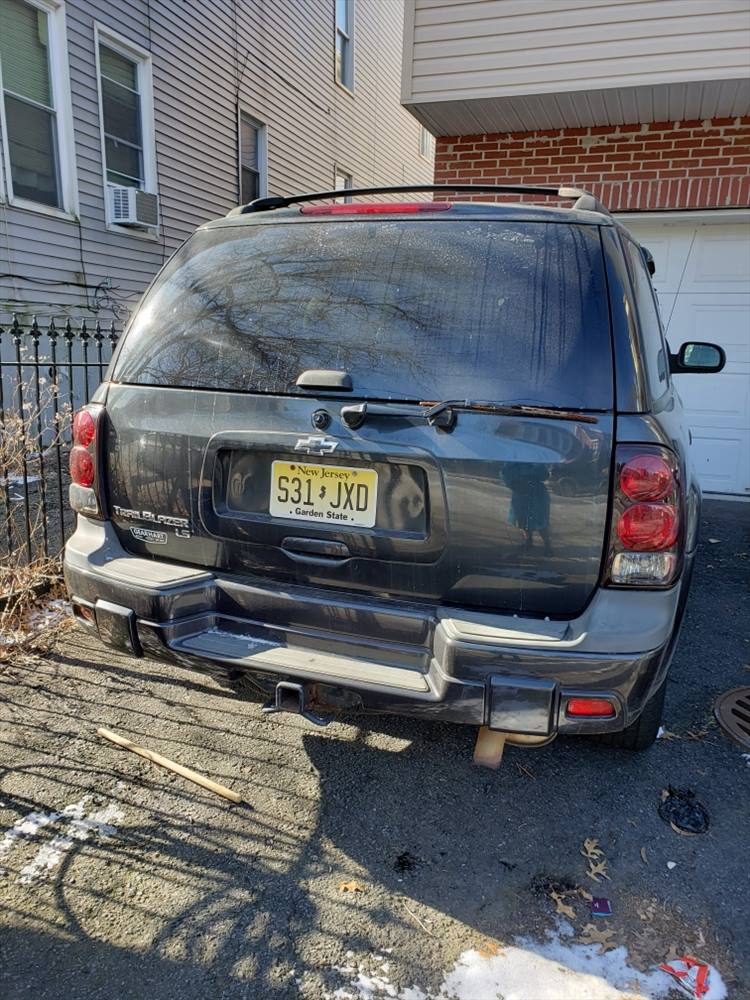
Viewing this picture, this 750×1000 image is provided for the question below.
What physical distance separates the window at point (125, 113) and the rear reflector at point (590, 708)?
906 centimetres

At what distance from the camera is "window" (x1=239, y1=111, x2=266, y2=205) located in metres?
11.8

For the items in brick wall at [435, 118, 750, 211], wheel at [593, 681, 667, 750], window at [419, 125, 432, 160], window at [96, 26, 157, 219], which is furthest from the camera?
window at [419, 125, 432, 160]

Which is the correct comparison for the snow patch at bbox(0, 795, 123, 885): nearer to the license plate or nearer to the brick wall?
the license plate

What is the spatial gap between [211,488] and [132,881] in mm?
1260

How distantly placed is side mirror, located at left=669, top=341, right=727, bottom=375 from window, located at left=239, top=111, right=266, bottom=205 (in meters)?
9.87

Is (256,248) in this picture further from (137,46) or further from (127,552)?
(137,46)

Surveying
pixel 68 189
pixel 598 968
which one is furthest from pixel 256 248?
pixel 68 189

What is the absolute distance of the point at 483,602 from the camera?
2051mm

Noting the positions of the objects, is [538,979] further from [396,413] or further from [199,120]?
[199,120]

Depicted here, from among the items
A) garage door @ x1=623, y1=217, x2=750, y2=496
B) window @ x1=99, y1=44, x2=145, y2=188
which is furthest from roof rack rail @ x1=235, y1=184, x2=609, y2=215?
window @ x1=99, y1=44, x2=145, y2=188

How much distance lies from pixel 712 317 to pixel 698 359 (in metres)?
3.19

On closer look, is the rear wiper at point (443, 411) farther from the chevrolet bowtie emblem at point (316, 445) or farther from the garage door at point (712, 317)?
the garage door at point (712, 317)

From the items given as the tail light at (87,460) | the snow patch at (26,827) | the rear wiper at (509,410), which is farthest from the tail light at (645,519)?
the snow patch at (26,827)

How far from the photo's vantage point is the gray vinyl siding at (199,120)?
7.97 m
